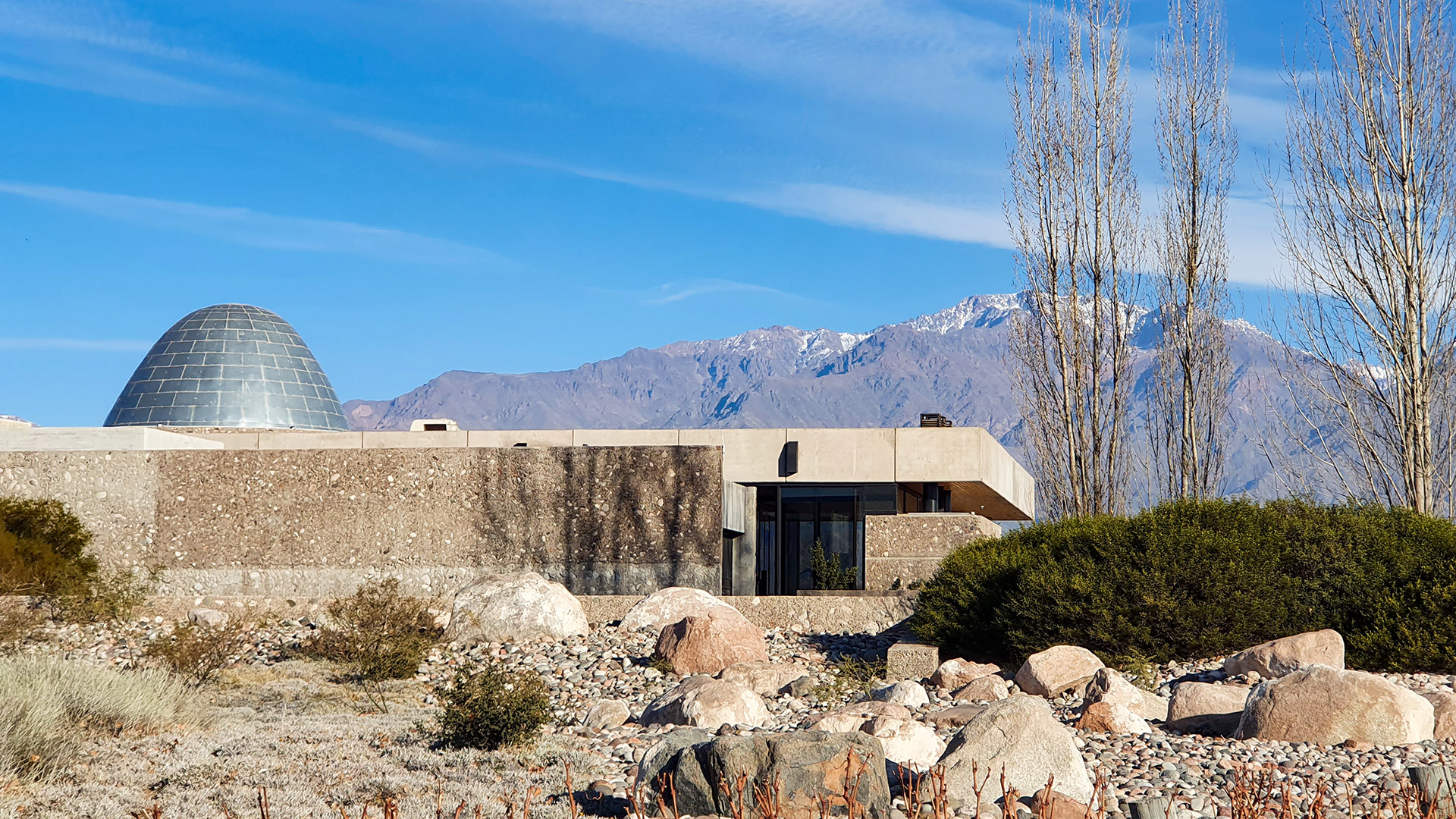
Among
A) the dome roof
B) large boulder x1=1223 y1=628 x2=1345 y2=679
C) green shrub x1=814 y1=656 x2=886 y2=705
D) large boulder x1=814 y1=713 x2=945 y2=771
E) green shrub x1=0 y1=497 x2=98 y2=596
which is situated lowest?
green shrub x1=814 y1=656 x2=886 y2=705

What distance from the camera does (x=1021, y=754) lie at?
6535mm

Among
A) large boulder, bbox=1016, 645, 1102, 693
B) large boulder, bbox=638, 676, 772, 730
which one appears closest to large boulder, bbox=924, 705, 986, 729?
large boulder, bbox=638, 676, 772, 730

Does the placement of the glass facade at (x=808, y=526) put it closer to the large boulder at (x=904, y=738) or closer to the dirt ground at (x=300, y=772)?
the dirt ground at (x=300, y=772)

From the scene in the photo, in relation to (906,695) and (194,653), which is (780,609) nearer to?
(906,695)

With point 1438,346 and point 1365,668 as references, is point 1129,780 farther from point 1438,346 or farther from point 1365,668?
point 1438,346

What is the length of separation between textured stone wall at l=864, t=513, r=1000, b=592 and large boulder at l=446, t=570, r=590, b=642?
4250 mm

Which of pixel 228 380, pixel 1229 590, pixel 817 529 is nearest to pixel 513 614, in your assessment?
pixel 1229 590

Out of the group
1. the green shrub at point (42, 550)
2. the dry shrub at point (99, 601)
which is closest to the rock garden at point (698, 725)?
the dry shrub at point (99, 601)

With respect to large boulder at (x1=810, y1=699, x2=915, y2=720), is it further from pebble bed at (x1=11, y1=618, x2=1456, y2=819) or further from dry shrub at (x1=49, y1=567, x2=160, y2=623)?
dry shrub at (x1=49, y1=567, x2=160, y2=623)

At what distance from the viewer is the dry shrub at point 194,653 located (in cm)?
1073

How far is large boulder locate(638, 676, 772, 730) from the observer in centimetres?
885

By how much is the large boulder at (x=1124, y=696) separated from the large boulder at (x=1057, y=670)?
76 cm

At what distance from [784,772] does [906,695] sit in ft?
14.7

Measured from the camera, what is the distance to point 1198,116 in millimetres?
21328
